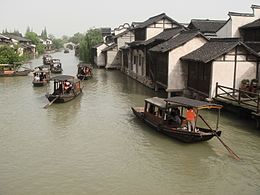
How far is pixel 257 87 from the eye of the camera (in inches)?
793

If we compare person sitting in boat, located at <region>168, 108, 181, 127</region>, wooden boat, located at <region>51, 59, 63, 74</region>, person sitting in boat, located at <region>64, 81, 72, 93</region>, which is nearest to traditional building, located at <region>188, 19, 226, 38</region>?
person sitting in boat, located at <region>64, 81, 72, 93</region>

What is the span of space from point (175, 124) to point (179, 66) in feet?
31.2

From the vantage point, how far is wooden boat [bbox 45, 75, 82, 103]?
22942mm

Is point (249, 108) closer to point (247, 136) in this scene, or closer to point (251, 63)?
point (247, 136)

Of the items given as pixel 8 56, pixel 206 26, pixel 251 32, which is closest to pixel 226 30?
pixel 251 32

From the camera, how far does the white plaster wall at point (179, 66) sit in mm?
23719

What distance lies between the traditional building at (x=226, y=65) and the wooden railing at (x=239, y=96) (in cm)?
39

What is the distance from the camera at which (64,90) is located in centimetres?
2450

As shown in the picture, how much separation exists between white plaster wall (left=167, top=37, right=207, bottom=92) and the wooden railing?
432 centimetres

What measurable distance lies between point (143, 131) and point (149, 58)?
14.6m

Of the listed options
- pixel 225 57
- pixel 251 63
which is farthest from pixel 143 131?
pixel 251 63

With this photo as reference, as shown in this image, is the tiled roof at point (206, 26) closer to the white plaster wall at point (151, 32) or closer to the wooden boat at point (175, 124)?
the white plaster wall at point (151, 32)

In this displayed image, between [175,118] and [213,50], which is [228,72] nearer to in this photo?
[213,50]

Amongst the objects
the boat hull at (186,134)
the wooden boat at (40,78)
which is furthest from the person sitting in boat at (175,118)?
the wooden boat at (40,78)
